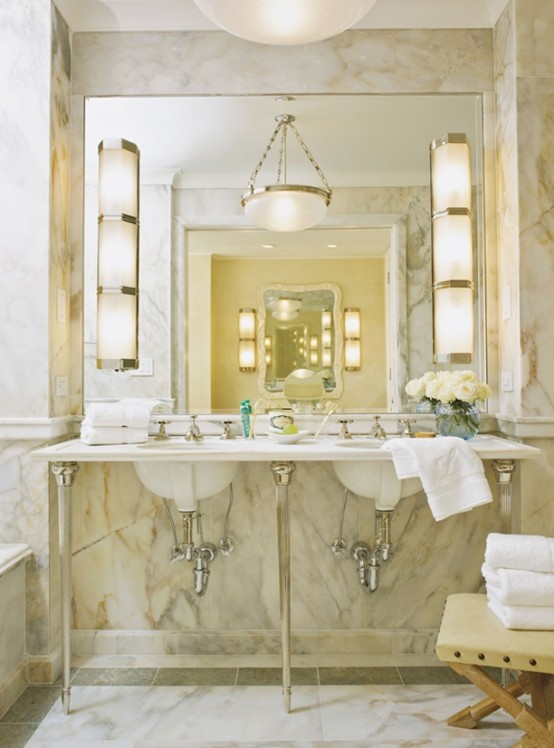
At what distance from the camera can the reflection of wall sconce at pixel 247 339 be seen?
8.24ft

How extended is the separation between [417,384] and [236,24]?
1.41 m

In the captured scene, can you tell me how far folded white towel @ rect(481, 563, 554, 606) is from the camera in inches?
62.9

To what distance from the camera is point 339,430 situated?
247cm

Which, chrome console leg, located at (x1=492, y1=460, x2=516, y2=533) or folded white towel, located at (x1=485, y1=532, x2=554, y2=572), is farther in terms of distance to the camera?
chrome console leg, located at (x1=492, y1=460, x2=516, y2=533)

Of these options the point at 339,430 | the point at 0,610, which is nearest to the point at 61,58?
the point at 339,430

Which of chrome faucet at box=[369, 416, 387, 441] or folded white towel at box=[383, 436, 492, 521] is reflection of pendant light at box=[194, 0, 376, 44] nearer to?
folded white towel at box=[383, 436, 492, 521]

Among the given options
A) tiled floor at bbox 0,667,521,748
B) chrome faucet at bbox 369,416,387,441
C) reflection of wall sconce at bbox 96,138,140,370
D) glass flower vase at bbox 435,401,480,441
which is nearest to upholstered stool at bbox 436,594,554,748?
tiled floor at bbox 0,667,521,748

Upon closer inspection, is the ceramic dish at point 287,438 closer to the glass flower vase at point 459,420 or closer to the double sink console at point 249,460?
the double sink console at point 249,460

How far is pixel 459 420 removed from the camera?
223 centimetres

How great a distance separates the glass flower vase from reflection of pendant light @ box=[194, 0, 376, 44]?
53.1 inches

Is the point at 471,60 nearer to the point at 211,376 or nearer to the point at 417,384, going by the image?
the point at 417,384

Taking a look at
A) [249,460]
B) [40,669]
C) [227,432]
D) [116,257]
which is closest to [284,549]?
[249,460]

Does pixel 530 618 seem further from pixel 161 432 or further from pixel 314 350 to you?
pixel 161 432

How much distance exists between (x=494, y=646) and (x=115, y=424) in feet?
4.69
